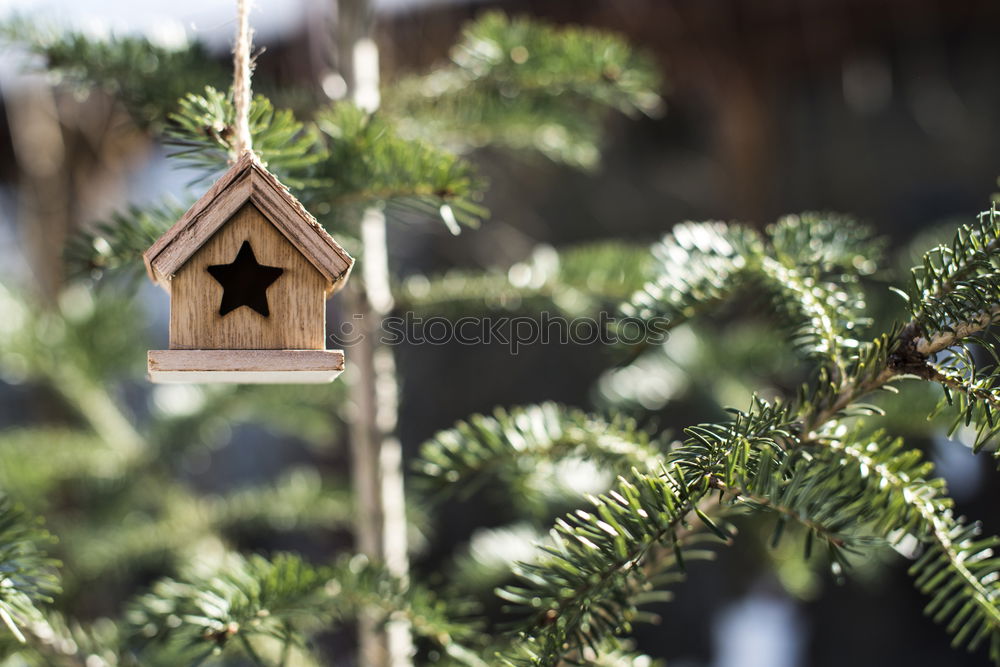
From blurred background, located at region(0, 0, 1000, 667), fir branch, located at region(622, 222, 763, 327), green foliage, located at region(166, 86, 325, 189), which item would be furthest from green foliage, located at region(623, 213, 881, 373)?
blurred background, located at region(0, 0, 1000, 667)

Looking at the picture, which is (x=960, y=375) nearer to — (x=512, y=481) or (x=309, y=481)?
(x=512, y=481)

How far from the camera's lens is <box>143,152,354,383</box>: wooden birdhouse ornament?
45cm

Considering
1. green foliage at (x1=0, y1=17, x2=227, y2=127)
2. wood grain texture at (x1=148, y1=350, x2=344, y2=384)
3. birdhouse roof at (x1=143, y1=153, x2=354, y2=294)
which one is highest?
green foliage at (x1=0, y1=17, x2=227, y2=127)

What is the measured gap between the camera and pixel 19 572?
17.9 inches

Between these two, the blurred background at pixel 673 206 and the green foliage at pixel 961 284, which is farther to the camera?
the blurred background at pixel 673 206

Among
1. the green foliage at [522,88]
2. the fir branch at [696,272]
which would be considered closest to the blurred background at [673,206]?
the green foliage at [522,88]

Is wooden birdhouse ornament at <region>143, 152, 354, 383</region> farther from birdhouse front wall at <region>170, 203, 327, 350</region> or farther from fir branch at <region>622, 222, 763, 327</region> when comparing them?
fir branch at <region>622, 222, 763, 327</region>

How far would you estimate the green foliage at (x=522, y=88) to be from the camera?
2.11ft

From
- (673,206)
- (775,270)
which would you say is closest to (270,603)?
(775,270)


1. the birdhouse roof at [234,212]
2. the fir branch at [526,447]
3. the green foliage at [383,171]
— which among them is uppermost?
the green foliage at [383,171]

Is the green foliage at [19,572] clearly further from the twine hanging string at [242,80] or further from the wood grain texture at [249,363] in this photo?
the twine hanging string at [242,80]

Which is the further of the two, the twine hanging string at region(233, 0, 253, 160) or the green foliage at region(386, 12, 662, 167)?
the green foliage at region(386, 12, 662, 167)

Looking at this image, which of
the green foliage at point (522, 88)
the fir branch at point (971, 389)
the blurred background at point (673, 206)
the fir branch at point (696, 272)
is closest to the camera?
the fir branch at point (971, 389)

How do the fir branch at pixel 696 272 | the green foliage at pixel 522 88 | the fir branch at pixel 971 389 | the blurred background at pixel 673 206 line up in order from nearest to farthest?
the fir branch at pixel 971 389 → the fir branch at pixel 696 272 → the green foliage at pixel 522 88 → the blurred background at pixel 673 206
